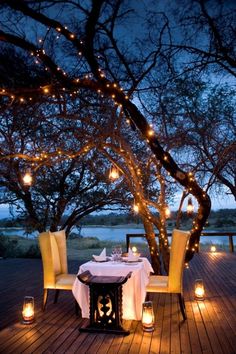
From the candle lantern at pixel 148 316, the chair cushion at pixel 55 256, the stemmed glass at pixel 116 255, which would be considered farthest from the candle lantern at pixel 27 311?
the candle lantern at pixel 148 316

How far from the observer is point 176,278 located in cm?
409

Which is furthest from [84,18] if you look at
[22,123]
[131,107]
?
[22,123]

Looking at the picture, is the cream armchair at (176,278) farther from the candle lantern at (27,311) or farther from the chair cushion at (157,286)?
the candle lantern at (27,311)

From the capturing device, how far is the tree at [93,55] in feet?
15.4

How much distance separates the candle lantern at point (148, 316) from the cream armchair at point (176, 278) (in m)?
0.55

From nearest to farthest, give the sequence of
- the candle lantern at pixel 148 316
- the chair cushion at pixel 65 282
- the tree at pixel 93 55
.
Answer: the candle lantern at pixel 148 316, the chair cushion at pixel 65 282, the tree at pixel 93 55

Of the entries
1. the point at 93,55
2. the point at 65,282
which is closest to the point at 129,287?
the point at 65,282

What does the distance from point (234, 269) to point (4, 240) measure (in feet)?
24.1

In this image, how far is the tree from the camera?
470 cm

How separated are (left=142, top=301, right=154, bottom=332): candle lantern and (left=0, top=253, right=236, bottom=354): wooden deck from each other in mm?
74

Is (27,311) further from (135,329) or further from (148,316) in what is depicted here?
(148,316)

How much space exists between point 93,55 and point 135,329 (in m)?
3.76

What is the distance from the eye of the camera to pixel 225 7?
4359 mm

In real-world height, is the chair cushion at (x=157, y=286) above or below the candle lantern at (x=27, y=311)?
above
